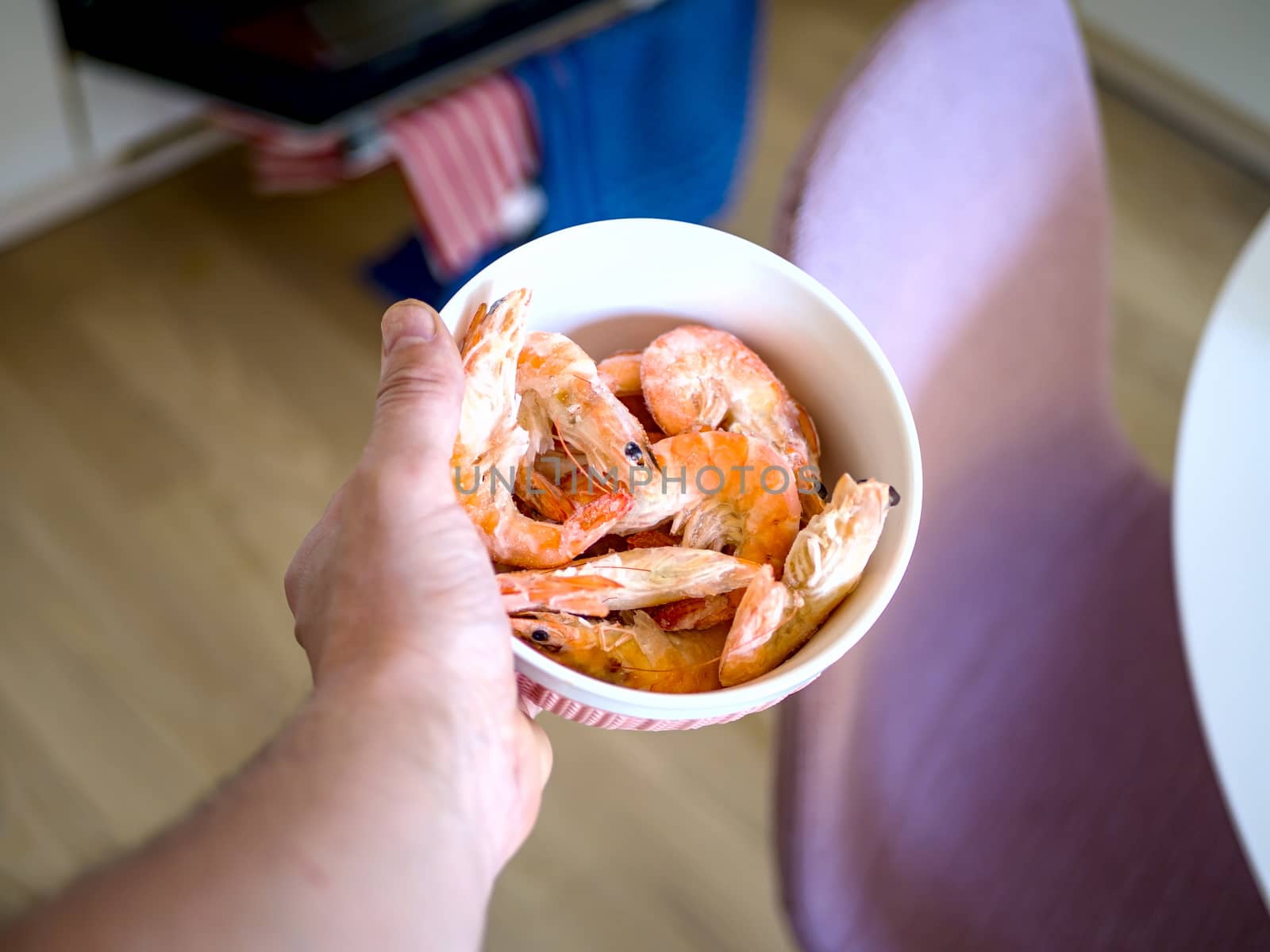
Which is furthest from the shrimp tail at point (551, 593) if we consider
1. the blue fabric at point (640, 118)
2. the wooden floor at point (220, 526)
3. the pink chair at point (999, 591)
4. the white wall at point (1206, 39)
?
the white wall at point (1206, 39)

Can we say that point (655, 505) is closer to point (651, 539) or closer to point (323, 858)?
point (651, 539)

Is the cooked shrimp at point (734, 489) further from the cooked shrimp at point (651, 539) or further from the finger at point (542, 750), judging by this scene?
the finger at point (542, 750)

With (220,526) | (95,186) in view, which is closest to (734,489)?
(220,526)

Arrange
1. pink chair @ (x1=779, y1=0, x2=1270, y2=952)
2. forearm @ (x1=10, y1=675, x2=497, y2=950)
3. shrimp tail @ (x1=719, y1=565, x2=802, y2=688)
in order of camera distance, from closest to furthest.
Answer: forearm @ (x1=10, y1=675, x2=497, y2=950) < shrimp tail @ (x1=719, y1=565, x2=802, y2=688) < pink chair @ (x1=779, y1=0, x2=1270, y2=952)

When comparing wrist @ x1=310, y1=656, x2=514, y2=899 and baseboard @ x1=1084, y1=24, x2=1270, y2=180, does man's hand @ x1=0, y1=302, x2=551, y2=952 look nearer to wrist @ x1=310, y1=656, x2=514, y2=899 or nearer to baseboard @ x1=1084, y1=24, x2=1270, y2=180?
wrist @ x1=310, y1=656, x2=514, y2=899

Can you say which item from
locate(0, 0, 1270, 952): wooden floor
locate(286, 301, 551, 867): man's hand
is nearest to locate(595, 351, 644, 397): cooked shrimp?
locate(286, 301, 551, 867): man's hand

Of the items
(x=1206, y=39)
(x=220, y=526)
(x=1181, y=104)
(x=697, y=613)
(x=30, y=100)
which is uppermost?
(x=697, y=613)

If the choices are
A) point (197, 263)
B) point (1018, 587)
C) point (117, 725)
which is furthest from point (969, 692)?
point (197, 263)
